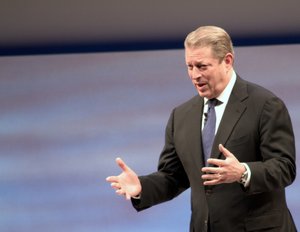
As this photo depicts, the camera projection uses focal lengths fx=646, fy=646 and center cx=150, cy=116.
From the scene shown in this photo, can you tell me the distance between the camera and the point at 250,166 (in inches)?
84.4

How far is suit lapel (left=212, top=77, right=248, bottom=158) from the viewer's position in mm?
2297

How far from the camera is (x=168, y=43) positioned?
12.7 ft

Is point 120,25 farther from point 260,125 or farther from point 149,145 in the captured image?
point 260,125

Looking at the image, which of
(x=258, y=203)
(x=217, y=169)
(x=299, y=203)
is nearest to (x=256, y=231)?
(x=258, y=203)

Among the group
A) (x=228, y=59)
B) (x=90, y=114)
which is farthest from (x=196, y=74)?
(x=90, y=114)

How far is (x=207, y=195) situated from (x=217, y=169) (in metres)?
0.29

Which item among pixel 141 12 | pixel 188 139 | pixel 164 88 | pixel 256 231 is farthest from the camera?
pixel 164 88

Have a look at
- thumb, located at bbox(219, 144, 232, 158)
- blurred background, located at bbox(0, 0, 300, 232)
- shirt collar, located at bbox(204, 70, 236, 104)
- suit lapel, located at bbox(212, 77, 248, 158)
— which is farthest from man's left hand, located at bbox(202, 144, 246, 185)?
blurred background, located at bbox(0, 0, 300, 232)

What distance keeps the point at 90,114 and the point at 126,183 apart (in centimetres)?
172

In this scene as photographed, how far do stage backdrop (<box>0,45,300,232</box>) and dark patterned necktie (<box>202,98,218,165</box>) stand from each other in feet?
5.07

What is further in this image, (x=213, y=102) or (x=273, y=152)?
(x=213, y=102)

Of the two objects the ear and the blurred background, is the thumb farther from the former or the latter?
the blurred background

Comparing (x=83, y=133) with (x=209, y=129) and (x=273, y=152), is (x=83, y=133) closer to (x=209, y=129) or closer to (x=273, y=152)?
(x=209, y=129)

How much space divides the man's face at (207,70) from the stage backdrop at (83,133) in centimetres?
157
